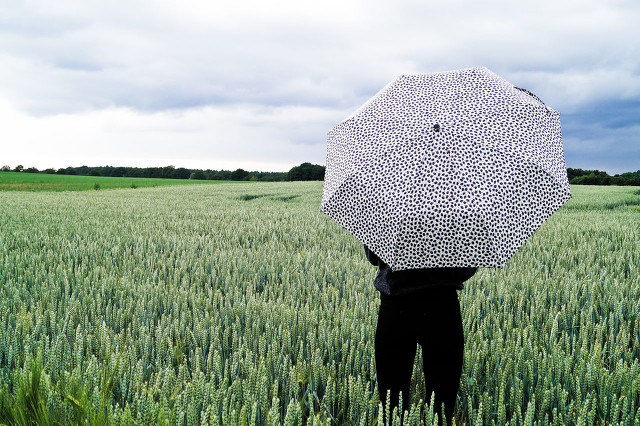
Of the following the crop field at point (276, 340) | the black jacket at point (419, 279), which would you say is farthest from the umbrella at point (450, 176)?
the crop field at point (276, 340)

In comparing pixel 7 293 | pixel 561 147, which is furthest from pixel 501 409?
pixel 7 293

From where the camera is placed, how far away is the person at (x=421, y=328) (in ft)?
5.07

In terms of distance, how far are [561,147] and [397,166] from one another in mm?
687

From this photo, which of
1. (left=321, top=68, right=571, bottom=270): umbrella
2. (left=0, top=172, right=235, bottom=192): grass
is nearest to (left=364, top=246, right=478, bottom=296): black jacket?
(left=321, top=68, right=571, bottom=270): umbrella

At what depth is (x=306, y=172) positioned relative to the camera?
53062 millimetres

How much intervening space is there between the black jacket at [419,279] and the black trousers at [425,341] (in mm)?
30

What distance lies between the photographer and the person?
5.07 feet

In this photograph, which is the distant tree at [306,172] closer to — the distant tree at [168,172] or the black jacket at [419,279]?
the distant tree at [168,172]

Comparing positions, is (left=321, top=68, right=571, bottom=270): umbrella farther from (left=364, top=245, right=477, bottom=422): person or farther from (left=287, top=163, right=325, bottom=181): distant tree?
(left=287, top=163, right=325, bottom=181): distant tree

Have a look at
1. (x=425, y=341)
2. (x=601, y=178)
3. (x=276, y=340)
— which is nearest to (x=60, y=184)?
(x=276, y=340)

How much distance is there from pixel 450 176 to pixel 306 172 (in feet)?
171

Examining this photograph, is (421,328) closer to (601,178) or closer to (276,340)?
(276,340)

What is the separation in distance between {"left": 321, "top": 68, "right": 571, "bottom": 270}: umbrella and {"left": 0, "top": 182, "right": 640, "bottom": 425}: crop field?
0.55 meters

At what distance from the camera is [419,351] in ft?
7.88
